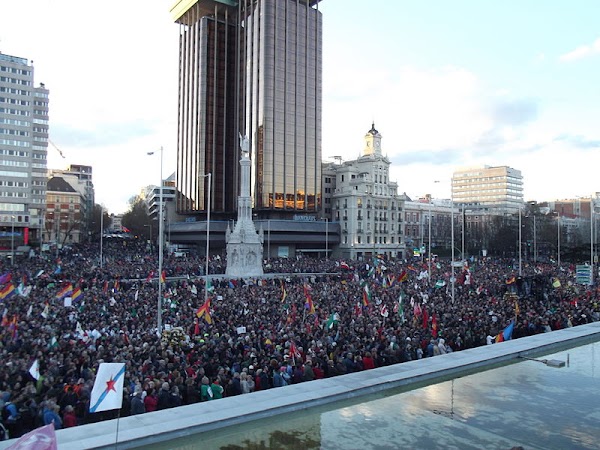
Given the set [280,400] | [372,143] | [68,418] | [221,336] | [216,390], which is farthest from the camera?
[372,143]

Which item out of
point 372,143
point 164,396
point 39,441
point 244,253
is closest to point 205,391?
point 164,396

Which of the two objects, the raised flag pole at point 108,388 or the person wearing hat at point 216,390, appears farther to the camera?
the person wearing hat at point 216,390

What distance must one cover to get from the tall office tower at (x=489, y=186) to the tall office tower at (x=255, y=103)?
78.1 metres

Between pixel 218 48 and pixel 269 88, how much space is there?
21142 millimetres

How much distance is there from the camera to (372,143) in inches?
3969

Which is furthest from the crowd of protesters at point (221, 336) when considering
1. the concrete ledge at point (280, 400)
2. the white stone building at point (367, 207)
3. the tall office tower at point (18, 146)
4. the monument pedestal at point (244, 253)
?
the tall office tower at point (18, 146)

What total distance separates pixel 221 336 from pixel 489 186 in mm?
160550

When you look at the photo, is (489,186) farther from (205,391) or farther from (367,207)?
(205,391)

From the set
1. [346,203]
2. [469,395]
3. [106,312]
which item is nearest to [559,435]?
[469,395]

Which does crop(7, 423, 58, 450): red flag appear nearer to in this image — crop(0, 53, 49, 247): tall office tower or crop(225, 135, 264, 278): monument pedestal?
crop(225, 135, 264, 278): monument pedestal

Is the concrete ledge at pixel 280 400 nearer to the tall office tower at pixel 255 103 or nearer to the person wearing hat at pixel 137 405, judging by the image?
the person wearing hat at pixel 137 405

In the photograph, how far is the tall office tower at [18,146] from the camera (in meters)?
87.5

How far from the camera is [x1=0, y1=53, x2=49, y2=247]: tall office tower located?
8750 cm

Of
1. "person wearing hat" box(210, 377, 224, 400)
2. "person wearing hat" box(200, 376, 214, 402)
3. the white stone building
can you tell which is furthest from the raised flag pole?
Result: the white stone building
